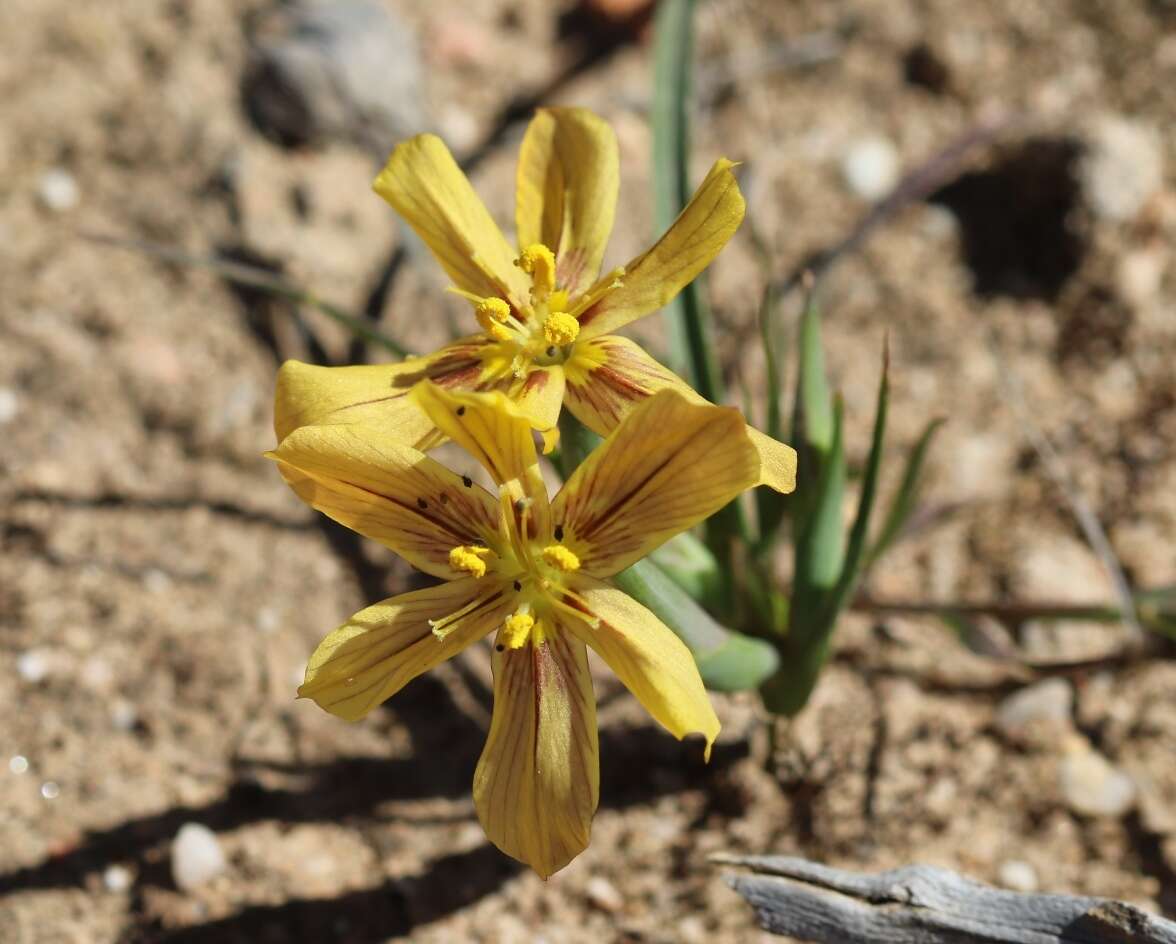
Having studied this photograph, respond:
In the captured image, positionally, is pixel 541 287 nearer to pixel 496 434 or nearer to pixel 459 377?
pixel 459 377

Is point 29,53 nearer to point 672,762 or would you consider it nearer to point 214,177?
point 214,177

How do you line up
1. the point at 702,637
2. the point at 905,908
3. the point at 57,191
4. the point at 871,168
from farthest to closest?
the point at 871,168 → the point at 57,191 → the point at 702,637 → the point at 905,908

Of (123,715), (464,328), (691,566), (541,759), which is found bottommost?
(541,759)

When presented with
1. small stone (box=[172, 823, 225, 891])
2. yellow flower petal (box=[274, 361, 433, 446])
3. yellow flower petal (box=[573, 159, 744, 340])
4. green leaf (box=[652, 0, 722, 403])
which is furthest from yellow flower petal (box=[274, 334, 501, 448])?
small stone (box=[172, 823, 225, 891])

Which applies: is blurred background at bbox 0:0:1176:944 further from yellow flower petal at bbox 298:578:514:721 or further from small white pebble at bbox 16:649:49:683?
yellow flower petal at bbox 298:578:514:721

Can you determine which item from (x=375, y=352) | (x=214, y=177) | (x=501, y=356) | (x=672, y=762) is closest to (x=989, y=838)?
(x=672, y=762)

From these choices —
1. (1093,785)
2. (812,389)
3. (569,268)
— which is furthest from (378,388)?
(1093,785)
